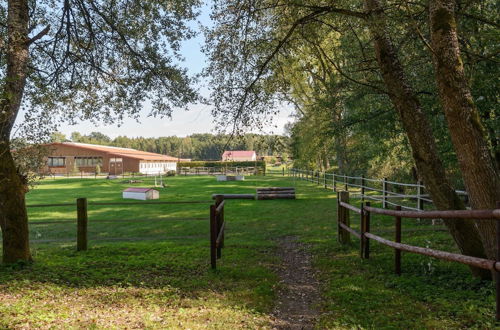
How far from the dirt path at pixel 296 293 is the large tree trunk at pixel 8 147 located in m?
4.48

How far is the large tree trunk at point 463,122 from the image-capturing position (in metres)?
4.21

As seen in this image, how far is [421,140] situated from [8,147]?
253 inches

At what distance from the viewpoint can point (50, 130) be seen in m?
6.32

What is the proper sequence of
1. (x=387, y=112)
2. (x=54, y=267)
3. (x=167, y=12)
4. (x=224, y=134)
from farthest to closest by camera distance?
(x=387, y=112) → (x=167, y=12) → (x=224, y=134) → (x=54, y=267)

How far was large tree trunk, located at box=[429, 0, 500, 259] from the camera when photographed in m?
4.21

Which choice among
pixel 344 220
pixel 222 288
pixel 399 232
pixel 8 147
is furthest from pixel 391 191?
pixel 8 147

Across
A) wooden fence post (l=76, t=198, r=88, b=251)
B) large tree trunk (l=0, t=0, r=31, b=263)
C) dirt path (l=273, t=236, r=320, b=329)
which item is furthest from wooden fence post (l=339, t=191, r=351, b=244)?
large tree trunk (l=0, t=0, r=31, b=263)

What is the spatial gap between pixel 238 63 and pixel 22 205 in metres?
4.81

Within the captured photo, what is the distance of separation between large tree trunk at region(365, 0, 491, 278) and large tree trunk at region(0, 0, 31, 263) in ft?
18.0

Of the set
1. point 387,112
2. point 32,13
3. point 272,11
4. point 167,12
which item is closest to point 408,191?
point 387,112

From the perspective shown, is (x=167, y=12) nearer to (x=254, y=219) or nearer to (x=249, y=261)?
(x=249, y=261)

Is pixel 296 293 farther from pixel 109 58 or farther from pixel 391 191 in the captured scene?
pixel 391 191

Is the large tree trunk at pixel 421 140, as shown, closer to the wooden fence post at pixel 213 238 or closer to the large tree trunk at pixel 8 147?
the wooden fence post at pixel 213 238

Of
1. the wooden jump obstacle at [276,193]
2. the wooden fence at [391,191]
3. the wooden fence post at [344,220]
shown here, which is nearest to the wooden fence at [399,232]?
the wooden fence post at [344,220]
